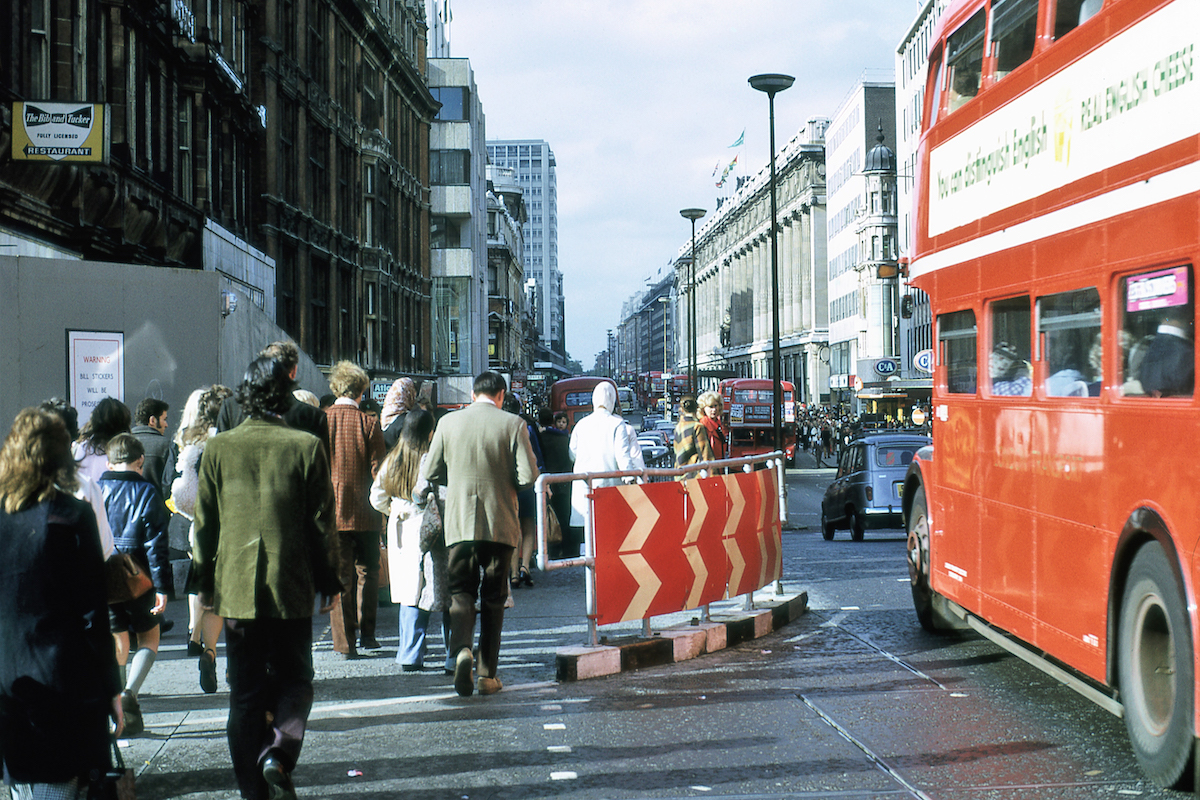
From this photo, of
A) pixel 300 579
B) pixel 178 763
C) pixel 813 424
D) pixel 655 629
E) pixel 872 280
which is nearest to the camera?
pixel 300 579

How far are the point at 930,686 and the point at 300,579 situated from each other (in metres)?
4.18

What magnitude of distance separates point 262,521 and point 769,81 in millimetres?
23896

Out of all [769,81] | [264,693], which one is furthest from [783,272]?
[264,693]

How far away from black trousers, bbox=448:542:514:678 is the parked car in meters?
13.5

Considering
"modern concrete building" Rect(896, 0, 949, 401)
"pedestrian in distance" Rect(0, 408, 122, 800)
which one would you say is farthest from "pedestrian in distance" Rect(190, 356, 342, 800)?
"modern concrete building" Rect(896, 0, 949, 401)

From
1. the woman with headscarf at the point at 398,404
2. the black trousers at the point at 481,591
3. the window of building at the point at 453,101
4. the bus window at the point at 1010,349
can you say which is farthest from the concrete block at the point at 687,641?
the window of building at the point at 453,101

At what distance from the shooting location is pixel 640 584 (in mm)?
9062

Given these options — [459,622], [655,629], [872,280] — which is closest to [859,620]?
[655,629]

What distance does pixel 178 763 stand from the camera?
632cm

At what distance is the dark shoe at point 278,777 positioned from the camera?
5250 mm

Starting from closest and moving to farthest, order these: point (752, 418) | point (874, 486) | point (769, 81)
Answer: point (874, 486) → point (769, 81) → point (752, 418)

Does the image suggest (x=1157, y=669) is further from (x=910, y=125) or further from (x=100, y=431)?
(x=910, y=125)

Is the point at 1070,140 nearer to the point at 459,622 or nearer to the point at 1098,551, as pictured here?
the point at 1098,551

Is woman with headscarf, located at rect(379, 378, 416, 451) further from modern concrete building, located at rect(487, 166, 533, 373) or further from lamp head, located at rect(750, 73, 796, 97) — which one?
modern concrete building, located at rect(487, 166, 533, 373)
